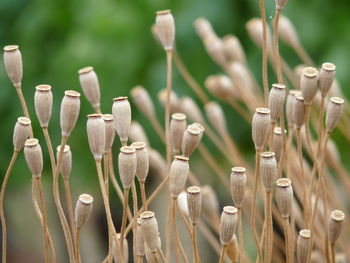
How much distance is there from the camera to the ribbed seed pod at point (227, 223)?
287 mm

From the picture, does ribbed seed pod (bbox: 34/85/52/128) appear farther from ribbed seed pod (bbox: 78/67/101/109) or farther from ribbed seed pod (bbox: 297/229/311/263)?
ribbed seed pod (bbox: 297/229/311/263)

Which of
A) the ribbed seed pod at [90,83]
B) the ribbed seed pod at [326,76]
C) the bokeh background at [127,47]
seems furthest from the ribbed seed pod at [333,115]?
the bokeh background at [127,47]

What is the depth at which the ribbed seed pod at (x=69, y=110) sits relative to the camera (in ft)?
0.99

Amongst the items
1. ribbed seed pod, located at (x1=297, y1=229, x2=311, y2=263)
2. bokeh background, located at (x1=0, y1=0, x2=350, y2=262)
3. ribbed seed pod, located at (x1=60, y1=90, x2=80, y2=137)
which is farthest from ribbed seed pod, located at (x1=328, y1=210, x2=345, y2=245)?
bokeh background, located at (x1=0, y1=0, x2=350, y2=262)

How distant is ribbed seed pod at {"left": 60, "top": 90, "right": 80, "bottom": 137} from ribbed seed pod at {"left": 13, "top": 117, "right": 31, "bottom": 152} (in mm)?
16

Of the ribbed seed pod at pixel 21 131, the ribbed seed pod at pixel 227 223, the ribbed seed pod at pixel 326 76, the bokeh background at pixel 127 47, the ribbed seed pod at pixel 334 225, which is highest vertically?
the ribbed seed pod at pixel 326 76

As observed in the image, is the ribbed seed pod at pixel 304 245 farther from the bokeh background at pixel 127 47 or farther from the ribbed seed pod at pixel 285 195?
the bokeh background at pixel 127 47

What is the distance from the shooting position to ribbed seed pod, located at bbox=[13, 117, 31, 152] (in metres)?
0.30

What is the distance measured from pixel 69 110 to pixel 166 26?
0.09 metres

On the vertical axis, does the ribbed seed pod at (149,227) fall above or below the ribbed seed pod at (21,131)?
below

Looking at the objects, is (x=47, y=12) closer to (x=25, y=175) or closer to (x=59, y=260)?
(x=25, y=175)

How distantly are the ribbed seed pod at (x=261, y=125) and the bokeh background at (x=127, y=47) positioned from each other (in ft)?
1.53

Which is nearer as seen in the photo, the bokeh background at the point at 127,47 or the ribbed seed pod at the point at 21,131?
the ribbed seed pod at the point at 21,131

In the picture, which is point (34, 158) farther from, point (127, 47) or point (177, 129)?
point (127, 47)
